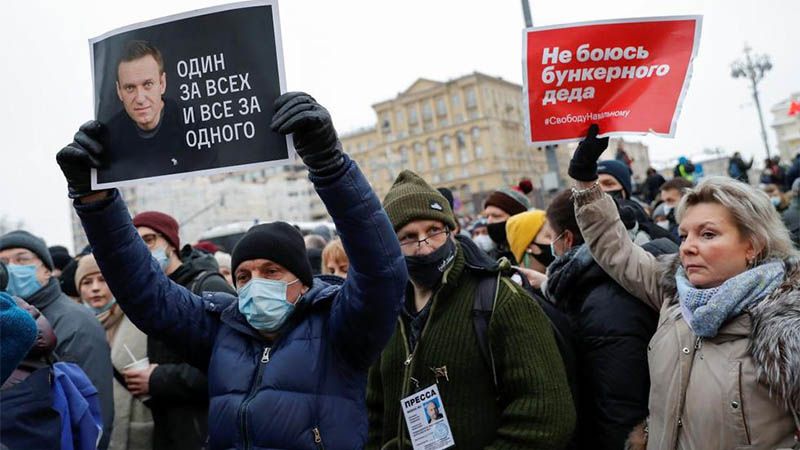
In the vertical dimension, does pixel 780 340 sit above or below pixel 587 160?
below

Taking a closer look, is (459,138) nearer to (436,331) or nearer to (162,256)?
(162,256)

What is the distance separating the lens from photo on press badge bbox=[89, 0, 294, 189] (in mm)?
2436

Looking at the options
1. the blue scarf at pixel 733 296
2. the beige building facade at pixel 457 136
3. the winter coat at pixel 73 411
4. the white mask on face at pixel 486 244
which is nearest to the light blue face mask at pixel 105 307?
the winter coat at pixel 73 411

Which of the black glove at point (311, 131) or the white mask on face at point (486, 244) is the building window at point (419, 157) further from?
the black glove at point (311, 131)

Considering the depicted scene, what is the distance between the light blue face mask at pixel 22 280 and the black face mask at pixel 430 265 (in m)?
2.39

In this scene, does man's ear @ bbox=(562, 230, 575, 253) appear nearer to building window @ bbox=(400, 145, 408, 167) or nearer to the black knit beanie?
the black knit beanie

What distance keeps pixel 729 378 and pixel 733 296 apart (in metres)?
0.29

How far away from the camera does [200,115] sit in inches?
98.6

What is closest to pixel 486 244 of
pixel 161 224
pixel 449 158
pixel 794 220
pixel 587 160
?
pixel 794 220

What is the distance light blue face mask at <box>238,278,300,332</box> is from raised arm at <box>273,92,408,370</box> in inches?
9.4

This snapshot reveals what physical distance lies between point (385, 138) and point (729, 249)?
94589mm

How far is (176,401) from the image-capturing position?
3775mm

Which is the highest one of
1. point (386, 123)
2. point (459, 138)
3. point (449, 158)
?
point (386, 123)

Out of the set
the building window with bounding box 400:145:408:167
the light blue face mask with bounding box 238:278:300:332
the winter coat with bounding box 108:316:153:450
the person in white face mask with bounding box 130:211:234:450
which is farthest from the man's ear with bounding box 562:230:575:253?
the building window with bounding box 400:145:408:167
